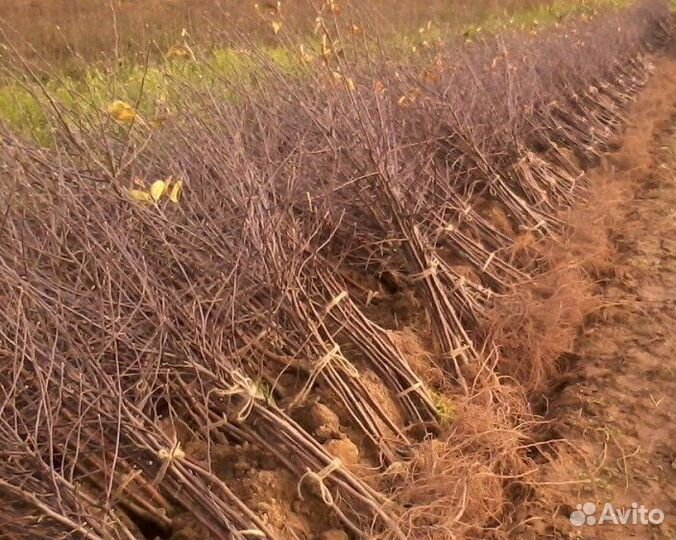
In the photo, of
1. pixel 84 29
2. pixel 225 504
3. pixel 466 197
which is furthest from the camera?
pixel 84 29

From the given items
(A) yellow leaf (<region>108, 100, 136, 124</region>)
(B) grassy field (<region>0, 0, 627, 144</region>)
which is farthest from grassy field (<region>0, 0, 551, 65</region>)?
(A) yellow leaf (<region>108, 100, 136, 124</region>)

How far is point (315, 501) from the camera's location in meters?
2.81

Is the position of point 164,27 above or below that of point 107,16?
below

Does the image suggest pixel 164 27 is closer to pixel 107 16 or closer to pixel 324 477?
pixel 107 16

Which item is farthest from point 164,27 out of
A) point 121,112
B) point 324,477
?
point 324,477

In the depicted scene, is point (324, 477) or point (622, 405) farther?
point (622, 405)

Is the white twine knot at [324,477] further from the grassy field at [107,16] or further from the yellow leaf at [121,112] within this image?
the grassy field at [107,16]

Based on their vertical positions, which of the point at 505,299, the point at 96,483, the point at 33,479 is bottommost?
the point at 505,299

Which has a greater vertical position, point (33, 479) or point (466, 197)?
point (33, 479)

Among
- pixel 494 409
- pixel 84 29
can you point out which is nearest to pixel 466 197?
pixel 494 409

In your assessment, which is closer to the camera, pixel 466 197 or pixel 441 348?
pixel 441 348

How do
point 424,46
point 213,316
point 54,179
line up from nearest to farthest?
point 54,179
point 213,316
point 424,46

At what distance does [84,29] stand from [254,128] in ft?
28.4

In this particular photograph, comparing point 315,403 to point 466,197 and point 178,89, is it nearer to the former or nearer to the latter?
point 178,89
